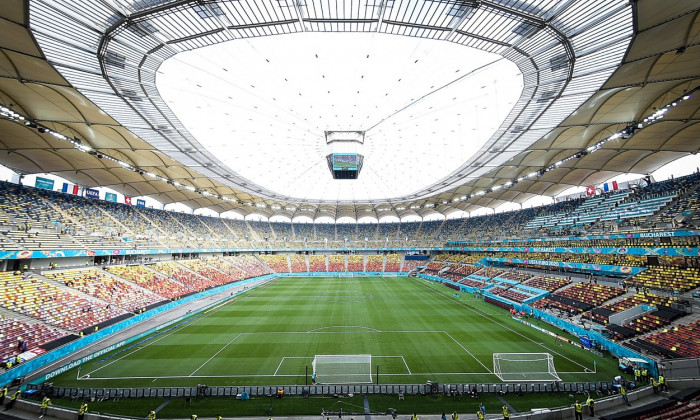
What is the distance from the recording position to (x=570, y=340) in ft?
77.8

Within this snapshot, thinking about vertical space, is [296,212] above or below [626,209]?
above

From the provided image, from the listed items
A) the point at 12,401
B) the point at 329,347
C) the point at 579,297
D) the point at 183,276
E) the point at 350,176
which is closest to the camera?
the point at 12,401

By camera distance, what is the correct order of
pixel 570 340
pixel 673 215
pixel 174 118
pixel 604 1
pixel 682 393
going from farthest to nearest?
pixel 673 215, pixel 570 340, pixel 174 118, pixel 682 393, pixel 604 1

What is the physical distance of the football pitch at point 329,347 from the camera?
59.9 feet

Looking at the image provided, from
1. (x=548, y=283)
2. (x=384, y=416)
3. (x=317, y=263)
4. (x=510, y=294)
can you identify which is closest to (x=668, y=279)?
(x=548, y=283)

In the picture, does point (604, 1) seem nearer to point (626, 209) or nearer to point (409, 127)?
point (409, 127)

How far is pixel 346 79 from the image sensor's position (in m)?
17.8

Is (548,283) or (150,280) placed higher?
(548,283)

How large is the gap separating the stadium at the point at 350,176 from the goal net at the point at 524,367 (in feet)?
0.55

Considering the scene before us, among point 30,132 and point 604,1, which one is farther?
point 30,132

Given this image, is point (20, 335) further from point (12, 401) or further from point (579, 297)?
point (579, 297)

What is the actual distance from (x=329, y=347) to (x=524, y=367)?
44.2ft

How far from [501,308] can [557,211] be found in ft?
76.0

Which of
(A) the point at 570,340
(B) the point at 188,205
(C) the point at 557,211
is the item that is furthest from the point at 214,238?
(C) the point at 557,211
